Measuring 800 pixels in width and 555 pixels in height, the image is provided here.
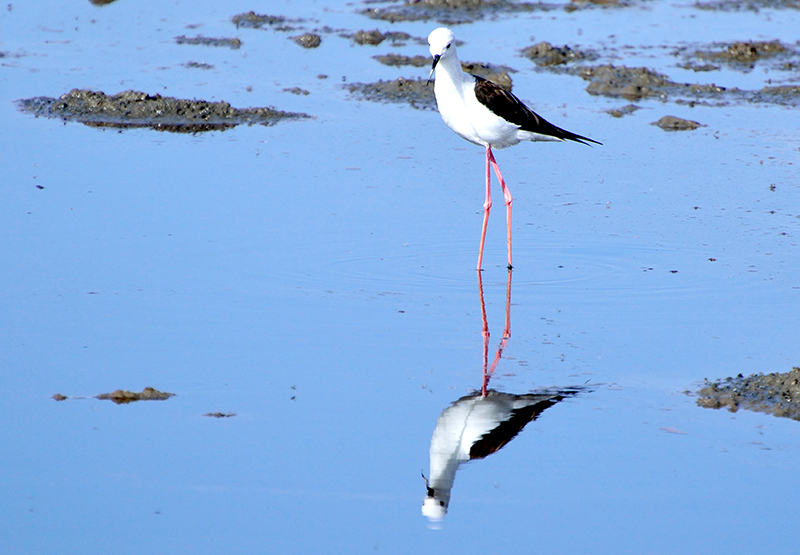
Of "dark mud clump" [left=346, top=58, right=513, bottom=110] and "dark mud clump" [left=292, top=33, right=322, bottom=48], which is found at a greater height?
"dark mud clump" [left=292, top=33, right=322, bottom=48]

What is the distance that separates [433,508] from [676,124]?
6.76 meters

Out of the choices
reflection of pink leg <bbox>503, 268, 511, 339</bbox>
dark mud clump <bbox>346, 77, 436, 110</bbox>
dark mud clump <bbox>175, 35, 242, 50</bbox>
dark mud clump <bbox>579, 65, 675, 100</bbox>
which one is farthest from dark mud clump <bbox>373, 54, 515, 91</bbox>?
reflection of pink leg <bbox>503, 268, 511, 339</bbox>

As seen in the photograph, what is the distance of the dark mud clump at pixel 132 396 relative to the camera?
15.3 ft

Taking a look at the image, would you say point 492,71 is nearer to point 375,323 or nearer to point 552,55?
point 552,55

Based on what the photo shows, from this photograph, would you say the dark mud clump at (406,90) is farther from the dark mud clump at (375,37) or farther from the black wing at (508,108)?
the black wing at (508,108)

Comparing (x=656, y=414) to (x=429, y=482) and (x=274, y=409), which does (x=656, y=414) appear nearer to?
(x=429, y=482)

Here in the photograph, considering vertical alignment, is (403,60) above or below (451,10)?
below

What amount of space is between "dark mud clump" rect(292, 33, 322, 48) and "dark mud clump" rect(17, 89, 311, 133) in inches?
119

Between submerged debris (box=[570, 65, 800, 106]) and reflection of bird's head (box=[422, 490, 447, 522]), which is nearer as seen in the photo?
reflection of bird's head (box=[422, 490, 447, 522])

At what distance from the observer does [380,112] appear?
10.1 m

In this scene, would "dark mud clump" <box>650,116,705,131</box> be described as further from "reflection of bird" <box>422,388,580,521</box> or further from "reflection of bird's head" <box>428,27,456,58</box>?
"reflection of bird" <box>422,388,580,521</box>

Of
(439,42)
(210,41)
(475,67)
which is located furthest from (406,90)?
(439,42)

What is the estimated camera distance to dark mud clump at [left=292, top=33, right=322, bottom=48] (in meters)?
12.7

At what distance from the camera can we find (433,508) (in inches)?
154
